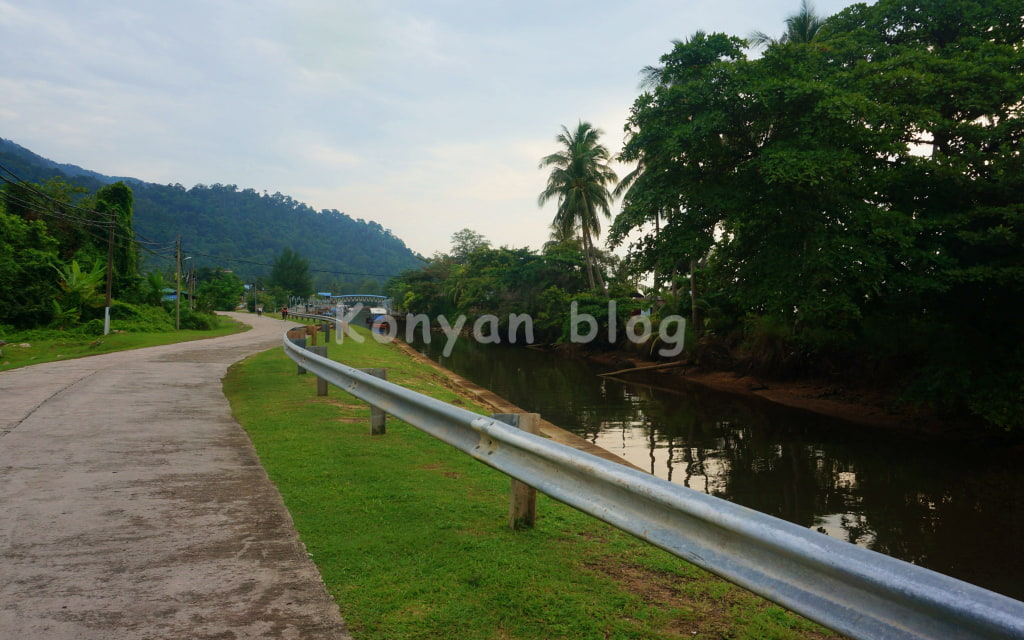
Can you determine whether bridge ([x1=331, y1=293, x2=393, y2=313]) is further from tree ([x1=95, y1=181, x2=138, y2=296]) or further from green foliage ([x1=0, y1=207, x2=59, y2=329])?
green foliage ([x1=0, y1=207, x2=59, y2=329])

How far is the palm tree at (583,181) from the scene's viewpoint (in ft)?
129

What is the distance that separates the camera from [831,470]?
1152 centimetres

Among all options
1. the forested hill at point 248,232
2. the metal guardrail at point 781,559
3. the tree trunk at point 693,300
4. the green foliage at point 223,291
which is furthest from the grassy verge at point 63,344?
the forested hill at point 248,232

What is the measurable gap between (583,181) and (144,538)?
37.4 metres

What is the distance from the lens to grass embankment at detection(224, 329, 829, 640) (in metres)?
2.95

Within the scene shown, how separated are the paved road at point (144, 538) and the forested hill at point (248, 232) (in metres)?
110

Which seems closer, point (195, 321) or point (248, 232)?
point (195, 321)

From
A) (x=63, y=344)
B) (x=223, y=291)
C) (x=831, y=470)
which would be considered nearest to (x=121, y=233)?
(x=63, y=344)

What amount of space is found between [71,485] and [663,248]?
630 inches

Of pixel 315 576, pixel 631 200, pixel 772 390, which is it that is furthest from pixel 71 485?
pixel 772 390

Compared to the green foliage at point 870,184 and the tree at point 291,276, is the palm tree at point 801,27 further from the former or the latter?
the tree at point 291,276

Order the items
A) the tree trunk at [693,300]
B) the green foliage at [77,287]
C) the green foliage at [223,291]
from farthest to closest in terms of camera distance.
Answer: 1. the green foliage at [223,291]
2. the green foliage at [77,287]
3. the tree trunk at [693,300]

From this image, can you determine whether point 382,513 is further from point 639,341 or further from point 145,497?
point 639,341

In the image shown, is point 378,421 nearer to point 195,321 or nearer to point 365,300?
point 195,321
